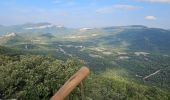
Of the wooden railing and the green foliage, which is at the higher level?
the wooden railing

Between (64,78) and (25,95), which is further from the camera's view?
(64,78)

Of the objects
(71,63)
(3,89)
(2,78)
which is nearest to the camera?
(3,89)

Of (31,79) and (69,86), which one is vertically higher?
(69,86)

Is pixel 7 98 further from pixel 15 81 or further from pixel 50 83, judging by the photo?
pixel 50 83

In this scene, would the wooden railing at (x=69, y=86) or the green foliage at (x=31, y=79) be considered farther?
the green foliage at (x=31, y=79)

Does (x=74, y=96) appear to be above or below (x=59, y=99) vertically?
below

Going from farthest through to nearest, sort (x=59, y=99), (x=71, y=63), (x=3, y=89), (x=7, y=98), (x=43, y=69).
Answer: (x=71, y=63), (x=43, y=69), (x=3, y=89), (x=7, y=98), (x=59, y=99)

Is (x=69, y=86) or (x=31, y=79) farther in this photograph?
(x=31, y=79)

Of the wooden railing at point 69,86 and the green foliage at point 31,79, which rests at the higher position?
the wooden railing at point 69,86

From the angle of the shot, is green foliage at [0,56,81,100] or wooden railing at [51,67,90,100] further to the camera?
green foliage at [0,56,81,100]

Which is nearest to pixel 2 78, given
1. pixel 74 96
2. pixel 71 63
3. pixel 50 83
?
pixel 50 83
